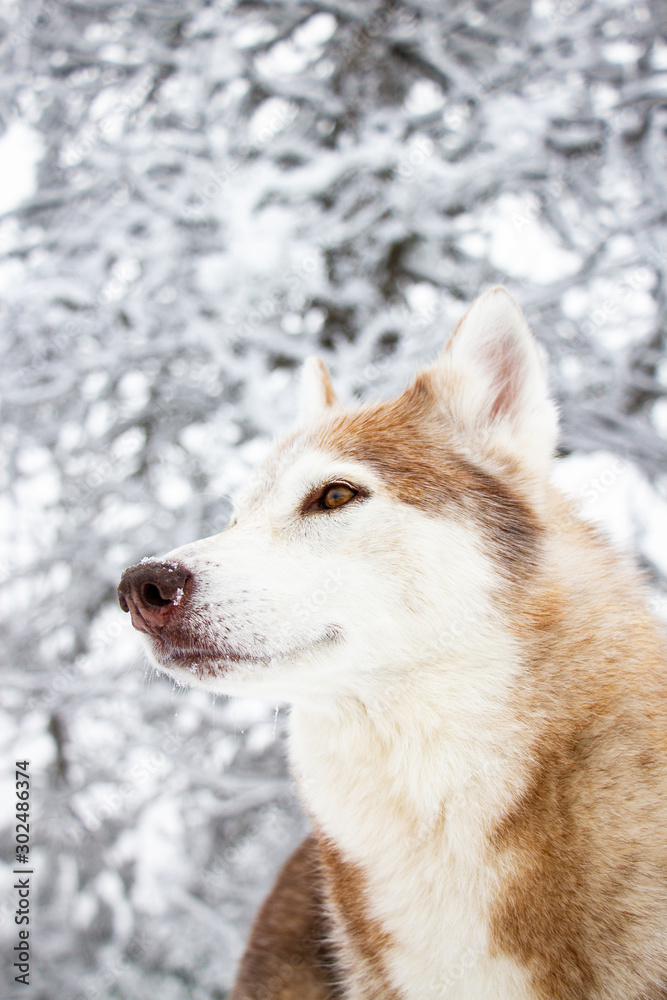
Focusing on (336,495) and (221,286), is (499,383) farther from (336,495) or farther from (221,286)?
(221,286)

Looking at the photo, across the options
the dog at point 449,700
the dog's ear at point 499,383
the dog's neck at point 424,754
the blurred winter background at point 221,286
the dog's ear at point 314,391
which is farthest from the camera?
the blurred winter background at point 221,286

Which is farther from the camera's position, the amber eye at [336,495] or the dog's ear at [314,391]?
the dog's ear at [314,391]

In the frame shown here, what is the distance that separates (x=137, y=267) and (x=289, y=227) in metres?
1.02

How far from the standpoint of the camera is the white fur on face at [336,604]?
4.08 feet

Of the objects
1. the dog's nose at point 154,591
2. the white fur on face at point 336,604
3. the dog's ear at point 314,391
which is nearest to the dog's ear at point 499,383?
the white fur on face at point 336,604

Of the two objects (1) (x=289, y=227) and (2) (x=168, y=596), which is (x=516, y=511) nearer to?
(2) (x=168, y=596)

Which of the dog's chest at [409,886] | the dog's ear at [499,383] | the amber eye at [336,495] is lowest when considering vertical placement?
the dog's chest at [409,886]

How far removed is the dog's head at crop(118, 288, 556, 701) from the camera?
1.25 metres

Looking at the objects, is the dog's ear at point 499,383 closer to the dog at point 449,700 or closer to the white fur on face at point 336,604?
the dog at point 449,700

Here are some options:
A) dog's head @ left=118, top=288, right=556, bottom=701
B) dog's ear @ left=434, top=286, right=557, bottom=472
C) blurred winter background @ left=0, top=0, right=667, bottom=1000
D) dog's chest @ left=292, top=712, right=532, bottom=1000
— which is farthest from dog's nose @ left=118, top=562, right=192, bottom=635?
blurred winter background @ left=0, top=0, right=667, bottom=1000

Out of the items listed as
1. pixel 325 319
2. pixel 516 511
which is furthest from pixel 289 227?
pixel 516 511

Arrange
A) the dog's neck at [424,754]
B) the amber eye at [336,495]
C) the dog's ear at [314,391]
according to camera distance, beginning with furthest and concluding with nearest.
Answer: the dog's ear at [314,391] < the amber eye at [336,495] < the dog's neck at [424,754]

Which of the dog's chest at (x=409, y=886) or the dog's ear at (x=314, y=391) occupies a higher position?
the dog's ear at (x=314, y=391)

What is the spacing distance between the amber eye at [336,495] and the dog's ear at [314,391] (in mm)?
721
